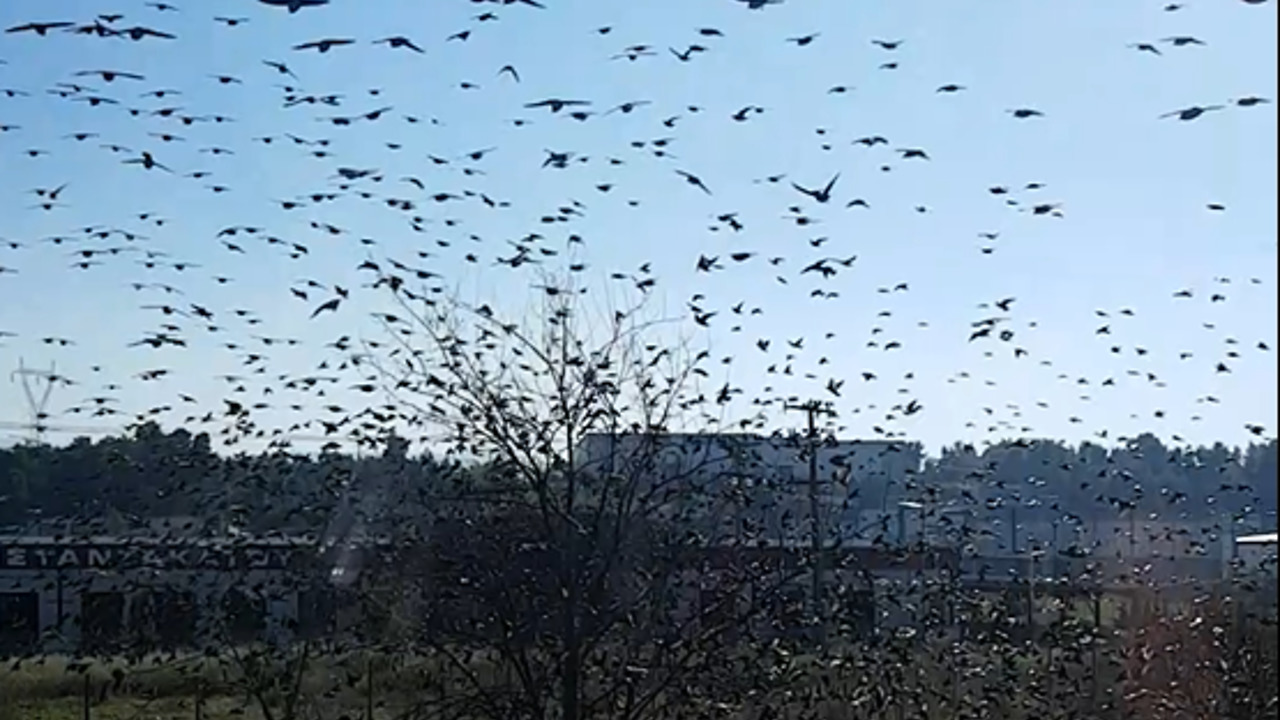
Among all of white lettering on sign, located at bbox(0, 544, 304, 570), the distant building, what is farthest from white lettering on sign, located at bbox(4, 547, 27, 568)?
white lettering on sign, located at bbox(0, 544, 304, 570)

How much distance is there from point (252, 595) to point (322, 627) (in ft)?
2.58

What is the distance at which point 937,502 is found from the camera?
13.2 meters

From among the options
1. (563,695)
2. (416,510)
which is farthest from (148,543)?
(563,695)

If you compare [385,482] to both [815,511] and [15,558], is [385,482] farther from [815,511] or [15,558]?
[15,558]

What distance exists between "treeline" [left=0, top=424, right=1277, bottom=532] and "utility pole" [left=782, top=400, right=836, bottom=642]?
1.91 ft

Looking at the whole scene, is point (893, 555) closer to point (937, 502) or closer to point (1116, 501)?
point (937, 502)

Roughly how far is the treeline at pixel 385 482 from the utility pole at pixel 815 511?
22.9 inches

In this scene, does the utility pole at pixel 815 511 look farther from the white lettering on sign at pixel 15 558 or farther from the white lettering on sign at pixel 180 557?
the white lettering on sign at pixel 15 558

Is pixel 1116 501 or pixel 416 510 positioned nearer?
pixel 416 510

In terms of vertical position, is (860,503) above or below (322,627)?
above

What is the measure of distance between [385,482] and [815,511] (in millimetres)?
2936

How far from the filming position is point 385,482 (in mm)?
12133

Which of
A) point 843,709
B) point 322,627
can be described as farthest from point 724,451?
point 322,627

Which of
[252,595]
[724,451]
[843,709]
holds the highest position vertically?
[724,451]
